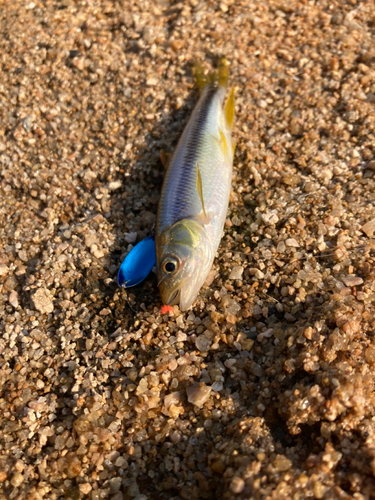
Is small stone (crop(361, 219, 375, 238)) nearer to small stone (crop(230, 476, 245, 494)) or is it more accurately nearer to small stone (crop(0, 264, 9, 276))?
small stone (crop(230, 476, 245, 494))

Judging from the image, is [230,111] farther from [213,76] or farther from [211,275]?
[211,275]

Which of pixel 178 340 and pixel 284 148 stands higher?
pixel 284 148

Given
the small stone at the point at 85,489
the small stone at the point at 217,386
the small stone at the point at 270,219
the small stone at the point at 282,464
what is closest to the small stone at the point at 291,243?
the small stone at the point at 270,219

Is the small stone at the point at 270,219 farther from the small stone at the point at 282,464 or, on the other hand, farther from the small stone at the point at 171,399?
the small stone at the point at 282,464

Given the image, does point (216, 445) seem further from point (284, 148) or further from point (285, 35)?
point (285, 35)

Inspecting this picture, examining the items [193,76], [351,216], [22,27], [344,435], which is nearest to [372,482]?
[344,435]

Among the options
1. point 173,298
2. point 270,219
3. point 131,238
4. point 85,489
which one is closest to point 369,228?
point 270,219

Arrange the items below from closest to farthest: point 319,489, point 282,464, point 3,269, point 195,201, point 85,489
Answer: point 319,489, point 282,464, point 85,489, point 195,201, point 3,269
